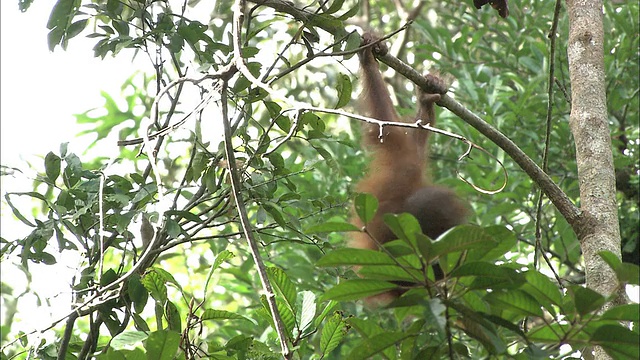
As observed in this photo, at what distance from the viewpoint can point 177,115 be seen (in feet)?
12.2

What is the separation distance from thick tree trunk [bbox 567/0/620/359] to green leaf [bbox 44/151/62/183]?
1.68 metres

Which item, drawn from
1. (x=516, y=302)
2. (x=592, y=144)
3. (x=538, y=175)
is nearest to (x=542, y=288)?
(x=516, y=302)

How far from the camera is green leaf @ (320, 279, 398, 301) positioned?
4.99ft

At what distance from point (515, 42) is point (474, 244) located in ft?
13.2

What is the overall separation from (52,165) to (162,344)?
3.48ft

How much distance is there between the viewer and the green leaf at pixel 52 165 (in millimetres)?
2511

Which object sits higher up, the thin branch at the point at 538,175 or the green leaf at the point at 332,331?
the thin branch at the point at 538,175

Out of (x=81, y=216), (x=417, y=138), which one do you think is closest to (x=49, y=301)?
(x=81, y=216)

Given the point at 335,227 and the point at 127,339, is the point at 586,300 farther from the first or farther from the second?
the point at 127,339

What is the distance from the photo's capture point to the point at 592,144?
8.04 ft

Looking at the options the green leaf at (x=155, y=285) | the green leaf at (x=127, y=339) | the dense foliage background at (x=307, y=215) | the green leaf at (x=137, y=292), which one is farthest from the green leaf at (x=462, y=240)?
the green leaf at (x=137, y=292)

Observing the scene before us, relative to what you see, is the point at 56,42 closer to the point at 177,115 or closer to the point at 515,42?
the point at 177,115

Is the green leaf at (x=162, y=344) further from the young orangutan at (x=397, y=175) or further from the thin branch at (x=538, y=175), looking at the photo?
the young orangutan at (x=397, y=175)

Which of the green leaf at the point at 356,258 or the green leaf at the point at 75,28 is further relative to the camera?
the green leaf at the point at 75,28
